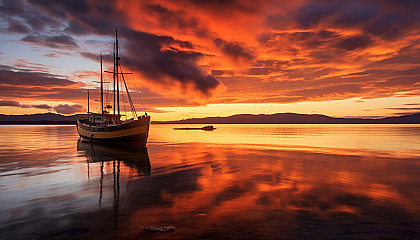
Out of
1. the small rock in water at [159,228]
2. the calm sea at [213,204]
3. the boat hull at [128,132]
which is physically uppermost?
the boat hull at [128,132]

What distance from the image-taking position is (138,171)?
19.3 m

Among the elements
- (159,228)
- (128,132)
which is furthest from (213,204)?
(128,132)

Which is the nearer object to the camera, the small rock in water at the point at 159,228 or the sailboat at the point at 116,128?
the small rock in water at the point at 159,228

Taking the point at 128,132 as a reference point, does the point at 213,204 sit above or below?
below

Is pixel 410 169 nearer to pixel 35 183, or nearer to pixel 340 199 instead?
pixel 340 199

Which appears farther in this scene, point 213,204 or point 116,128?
point 116,128

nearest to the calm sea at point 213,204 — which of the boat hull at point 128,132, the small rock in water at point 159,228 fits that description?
the small rock in water at point 159,228

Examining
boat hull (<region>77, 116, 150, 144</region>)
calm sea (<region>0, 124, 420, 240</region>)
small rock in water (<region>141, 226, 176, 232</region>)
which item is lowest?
calm sea (<region>0, 124, 420, 240</region>)

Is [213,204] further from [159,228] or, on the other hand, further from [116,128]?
[116,128]

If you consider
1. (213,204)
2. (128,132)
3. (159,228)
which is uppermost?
(128,132)

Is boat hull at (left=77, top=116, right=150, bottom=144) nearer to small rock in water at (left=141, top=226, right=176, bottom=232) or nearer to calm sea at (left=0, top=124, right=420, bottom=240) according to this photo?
calm sea at (left=0, top=124, right=420, bottom=240)

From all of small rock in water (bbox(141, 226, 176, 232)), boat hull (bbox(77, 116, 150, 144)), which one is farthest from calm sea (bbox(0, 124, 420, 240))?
boat hull (bbox(77, 116, 150, 144))

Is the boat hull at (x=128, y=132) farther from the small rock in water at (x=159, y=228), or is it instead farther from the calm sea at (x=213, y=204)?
the small rock in water at (x=159, y=228)

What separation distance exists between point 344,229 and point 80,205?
35.7 feet
